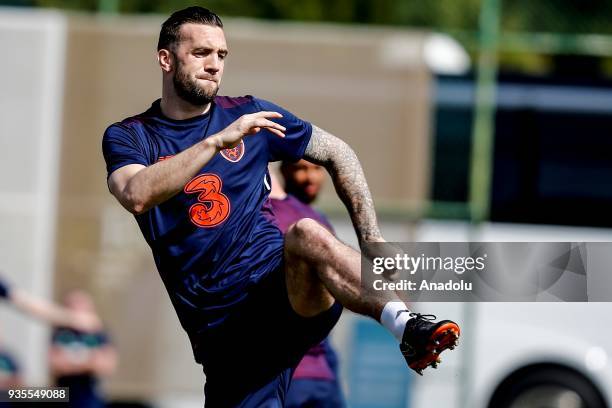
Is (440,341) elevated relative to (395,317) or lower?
lower

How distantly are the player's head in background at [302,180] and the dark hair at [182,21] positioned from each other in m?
1.95

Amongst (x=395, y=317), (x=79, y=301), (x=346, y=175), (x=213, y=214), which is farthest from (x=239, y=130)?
(x=79, y=301)

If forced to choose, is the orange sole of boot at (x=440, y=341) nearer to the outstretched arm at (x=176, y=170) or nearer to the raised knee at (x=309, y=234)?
the raised knee at (x=309, y=234)

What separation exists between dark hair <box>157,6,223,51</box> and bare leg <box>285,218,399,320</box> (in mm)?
845

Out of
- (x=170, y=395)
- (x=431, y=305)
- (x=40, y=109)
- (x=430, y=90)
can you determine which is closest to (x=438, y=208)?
(x=430, y=90)

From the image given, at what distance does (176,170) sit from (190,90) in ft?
1.71

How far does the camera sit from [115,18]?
12070mm

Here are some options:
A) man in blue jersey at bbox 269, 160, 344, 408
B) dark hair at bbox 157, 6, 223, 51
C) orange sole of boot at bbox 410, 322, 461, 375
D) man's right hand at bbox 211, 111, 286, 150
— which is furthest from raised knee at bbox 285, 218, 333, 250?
man in blue jersey at bbox 269, 160, 344, 408

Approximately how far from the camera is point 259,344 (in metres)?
5.69

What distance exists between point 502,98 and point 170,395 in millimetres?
3725

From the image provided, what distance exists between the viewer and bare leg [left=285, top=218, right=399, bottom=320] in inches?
205

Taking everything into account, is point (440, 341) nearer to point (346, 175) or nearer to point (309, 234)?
point (309, 234)

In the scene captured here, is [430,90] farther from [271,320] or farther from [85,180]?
[271,320]

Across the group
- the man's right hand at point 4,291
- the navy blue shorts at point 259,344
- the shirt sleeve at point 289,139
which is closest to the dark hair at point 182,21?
the shirt sleeve at point 289,139
